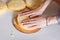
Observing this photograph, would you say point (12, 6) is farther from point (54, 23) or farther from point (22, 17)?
point (54, 23)

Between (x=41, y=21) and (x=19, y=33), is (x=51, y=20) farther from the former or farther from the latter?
(x=19, y=33)

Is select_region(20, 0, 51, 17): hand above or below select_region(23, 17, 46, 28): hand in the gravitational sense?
above

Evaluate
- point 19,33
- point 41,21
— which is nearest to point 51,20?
point 41,21

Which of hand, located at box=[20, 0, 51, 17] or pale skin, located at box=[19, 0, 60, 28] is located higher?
hand, located at box=[20, 0, 51, 17]

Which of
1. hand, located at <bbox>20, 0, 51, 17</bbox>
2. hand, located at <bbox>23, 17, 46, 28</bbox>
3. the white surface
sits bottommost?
the white surface

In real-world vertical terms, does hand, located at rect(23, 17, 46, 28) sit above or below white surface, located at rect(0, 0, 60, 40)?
above

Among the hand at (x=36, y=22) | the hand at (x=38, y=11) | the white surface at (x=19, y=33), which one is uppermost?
the hand at (x=38, y=11)

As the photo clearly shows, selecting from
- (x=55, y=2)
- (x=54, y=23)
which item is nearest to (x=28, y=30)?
Result: (x=54, y=23)

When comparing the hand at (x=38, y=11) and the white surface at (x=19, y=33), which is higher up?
the hand at (x=38, y=11)

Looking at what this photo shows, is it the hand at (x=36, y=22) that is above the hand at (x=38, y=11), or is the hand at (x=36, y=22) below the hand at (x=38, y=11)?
below

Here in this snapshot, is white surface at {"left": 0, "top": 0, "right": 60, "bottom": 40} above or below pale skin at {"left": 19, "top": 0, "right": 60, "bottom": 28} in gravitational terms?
below

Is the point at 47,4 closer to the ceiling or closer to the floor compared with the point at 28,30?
closer to the ceiling
